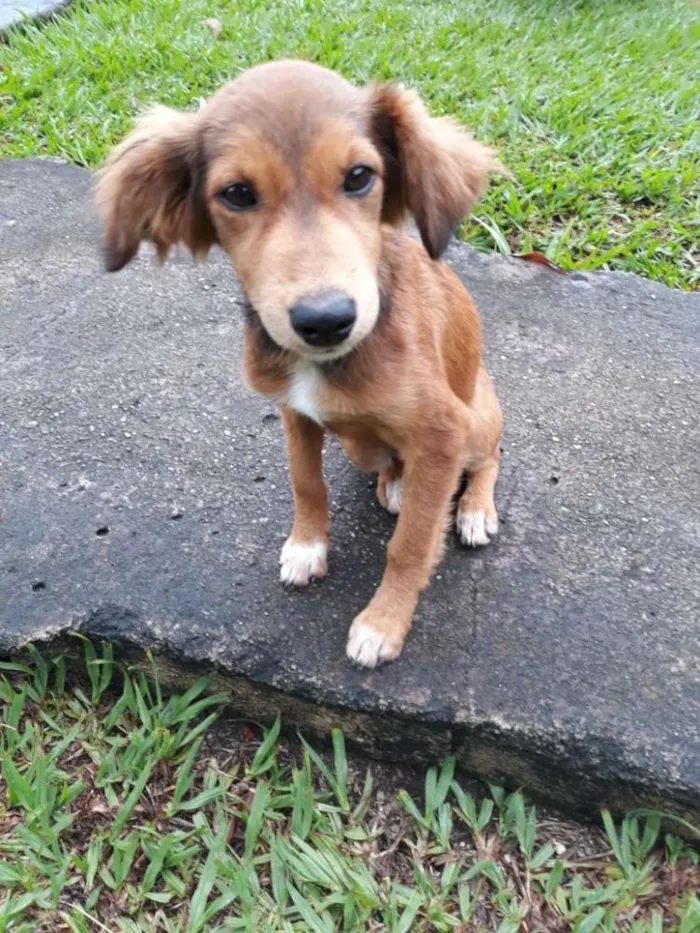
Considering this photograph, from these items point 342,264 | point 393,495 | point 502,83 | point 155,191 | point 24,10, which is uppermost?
point 342,264

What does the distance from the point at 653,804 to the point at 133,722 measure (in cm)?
170

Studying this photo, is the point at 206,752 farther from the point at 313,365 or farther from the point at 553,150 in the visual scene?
the point at 553,150

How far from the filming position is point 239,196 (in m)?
2.20

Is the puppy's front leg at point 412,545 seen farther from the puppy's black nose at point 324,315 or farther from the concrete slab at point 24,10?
the concrete slab at point 24,10

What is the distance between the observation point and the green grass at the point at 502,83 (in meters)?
4.93

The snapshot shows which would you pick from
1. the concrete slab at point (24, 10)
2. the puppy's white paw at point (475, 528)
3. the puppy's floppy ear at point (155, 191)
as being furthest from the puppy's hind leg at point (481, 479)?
the concrete slab at point (24, 10)

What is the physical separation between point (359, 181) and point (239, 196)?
12.4 inches

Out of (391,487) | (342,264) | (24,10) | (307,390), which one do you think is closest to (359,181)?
(342,264)

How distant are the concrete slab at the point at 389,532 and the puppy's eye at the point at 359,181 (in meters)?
1.37

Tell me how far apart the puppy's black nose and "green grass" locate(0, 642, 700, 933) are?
142cm

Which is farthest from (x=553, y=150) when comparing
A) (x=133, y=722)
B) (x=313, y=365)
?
(x=133, y=722)

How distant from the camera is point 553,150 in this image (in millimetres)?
5430

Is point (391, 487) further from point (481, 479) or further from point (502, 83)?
point (502, 83)

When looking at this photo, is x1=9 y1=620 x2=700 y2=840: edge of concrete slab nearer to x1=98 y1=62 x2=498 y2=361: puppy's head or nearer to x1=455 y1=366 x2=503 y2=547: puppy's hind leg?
x1=455 y1=366 x2=503 y2=547: puppy's hind leg
